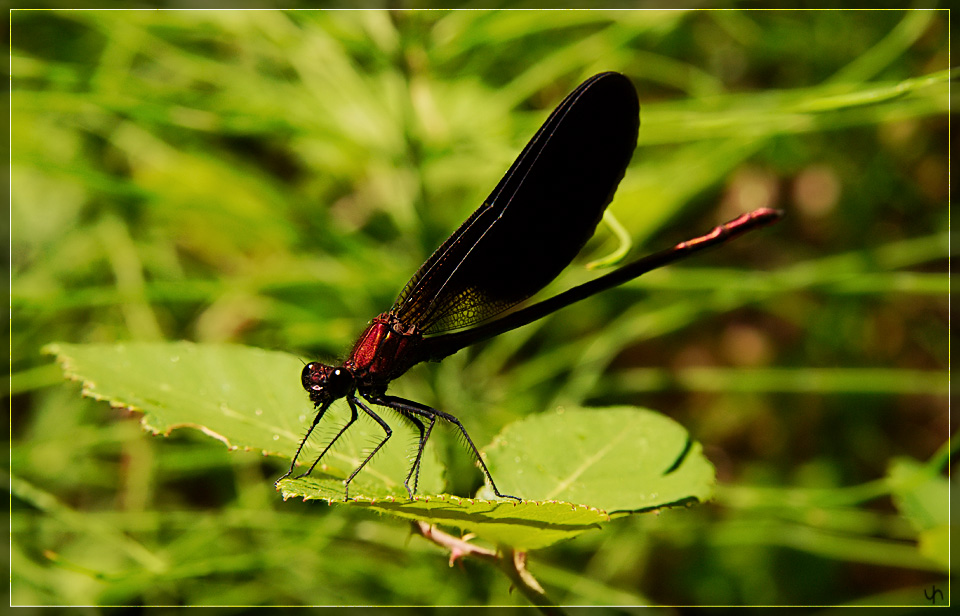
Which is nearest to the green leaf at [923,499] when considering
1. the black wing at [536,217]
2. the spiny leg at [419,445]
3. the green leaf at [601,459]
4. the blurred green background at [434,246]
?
the blurred green background at [434,246]

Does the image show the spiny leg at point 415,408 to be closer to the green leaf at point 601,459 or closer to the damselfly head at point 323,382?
the damselfly head at point 323,382

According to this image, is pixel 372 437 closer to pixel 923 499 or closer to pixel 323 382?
pixel 323 382

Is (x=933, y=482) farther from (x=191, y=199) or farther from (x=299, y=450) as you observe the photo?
(x=191, y=199)

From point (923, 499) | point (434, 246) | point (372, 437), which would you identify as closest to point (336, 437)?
point (372, 437)

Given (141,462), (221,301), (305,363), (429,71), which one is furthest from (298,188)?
(305,363)

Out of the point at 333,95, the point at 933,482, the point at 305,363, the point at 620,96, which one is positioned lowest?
the point at 933,482

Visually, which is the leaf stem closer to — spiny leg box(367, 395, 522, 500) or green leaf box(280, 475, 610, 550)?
green leaf box(280, 475, 610, 550)

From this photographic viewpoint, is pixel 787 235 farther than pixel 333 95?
Yes
